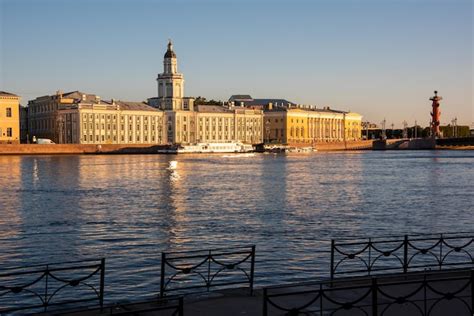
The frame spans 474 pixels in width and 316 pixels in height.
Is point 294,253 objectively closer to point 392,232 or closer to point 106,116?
point 392,232

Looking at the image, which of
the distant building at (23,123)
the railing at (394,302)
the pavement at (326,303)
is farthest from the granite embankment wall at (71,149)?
the railing at (394,302)

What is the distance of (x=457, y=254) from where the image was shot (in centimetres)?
1806

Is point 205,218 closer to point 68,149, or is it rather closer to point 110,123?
point 68,149

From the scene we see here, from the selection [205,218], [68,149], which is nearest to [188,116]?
[68,149]

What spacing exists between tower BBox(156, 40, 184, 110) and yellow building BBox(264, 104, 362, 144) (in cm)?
2072

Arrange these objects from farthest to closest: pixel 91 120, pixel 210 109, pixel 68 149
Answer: pixel 210 109 → pixel 91 120 → pixel 68 149

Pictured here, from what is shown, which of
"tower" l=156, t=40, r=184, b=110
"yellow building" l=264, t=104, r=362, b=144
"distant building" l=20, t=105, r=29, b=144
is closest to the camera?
"distant building" l=20, t=105, r=29, b=144

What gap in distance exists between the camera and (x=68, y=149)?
104 metres

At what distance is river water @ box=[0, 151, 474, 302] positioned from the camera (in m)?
17.4

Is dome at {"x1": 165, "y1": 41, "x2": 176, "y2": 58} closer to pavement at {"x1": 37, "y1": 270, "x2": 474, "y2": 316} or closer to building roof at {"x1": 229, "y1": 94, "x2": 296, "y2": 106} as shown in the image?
building roof at {"x1": 229, "y1": 94, "x2": 296, "y2": 106}

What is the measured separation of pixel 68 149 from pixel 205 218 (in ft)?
266

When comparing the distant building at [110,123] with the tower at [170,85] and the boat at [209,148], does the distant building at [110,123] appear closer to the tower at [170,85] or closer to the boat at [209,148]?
the tower at [170,85]

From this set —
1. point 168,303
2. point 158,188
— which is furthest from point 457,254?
point 158,188

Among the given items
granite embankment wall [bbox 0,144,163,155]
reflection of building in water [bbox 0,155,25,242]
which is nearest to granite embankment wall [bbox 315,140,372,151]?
granite embankment wall [bbox 0,144,163,155]
